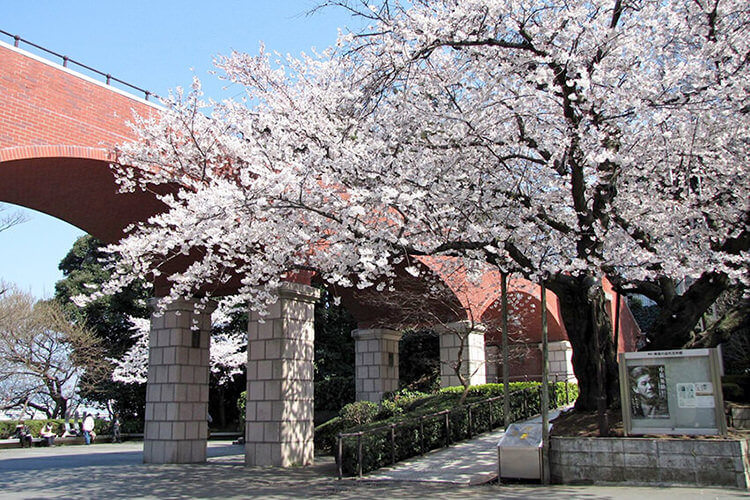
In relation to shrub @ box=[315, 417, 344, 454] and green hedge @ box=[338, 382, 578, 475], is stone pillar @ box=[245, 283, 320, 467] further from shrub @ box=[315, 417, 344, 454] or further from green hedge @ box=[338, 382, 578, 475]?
shrub @ box=[315, 417, 344, 454]

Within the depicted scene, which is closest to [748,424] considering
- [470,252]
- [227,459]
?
[470,252]

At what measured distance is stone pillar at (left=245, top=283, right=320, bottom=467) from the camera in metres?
14.2

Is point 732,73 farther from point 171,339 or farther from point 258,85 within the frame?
point 171,339

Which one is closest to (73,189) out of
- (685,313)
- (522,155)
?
(522,155)

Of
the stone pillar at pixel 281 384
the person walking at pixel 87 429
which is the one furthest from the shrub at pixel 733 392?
the person walking at pixel 87 429

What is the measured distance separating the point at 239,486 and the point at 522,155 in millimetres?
7329

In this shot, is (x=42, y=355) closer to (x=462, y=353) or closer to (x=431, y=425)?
(x=462, y=353)

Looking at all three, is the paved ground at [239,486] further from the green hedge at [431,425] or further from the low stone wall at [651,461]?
the green hedge at [431,425]

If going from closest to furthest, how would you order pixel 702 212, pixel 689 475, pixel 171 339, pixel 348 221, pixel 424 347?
pixel 689 475
pixel 348 221
pixel 702 212
pixel 171 339
pixel 424 347

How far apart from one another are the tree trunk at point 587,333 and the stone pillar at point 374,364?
9.70 metres

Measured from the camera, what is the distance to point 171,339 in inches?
634

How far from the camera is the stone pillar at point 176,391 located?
51.8 ft

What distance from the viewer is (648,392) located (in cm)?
955

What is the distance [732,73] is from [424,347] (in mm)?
19354
